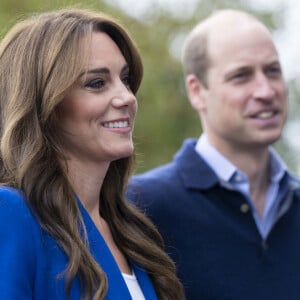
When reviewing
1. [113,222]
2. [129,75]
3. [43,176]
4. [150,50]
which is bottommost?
[150,50]

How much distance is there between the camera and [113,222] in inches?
138

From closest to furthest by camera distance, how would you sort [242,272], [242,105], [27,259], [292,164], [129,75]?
[27,259]
[129,75]
[242,272]
[242,105]
[292,164]

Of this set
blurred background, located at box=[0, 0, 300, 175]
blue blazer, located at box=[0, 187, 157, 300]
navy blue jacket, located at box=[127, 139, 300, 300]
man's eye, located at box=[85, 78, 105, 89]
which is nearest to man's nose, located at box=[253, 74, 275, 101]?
navy blue jacket, located at box=[127, 139, 300, 300]

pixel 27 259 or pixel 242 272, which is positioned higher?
pixel 27 259

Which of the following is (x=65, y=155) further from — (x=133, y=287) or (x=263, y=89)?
(x=263, y=89)

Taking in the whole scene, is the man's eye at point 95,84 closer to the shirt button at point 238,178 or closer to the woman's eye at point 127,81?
Result: the woman's eye at point 127,81

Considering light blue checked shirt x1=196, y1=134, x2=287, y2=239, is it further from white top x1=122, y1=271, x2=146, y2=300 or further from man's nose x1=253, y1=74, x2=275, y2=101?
white top x1=122, y1=271, x2=146, y2=300

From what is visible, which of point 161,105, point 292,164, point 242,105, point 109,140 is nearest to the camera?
point 109,140

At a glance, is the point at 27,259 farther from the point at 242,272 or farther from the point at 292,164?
the point at 292,164

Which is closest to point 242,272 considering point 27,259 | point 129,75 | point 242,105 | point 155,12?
point 242,105

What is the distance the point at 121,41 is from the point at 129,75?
0.13 m

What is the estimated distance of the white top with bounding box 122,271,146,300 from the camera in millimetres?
3230

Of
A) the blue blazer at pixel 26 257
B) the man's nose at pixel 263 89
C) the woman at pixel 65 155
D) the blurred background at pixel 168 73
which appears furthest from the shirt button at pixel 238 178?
the blurred background at pixel 168 73

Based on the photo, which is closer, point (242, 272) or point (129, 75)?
point (129, 75)
